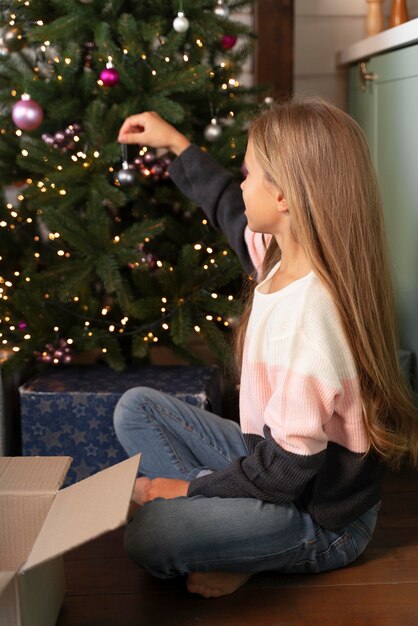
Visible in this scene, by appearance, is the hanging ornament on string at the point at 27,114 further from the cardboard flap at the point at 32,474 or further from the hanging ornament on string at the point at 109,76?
the cardboard flap at the point at 32,474

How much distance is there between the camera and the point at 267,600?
60.1 inches

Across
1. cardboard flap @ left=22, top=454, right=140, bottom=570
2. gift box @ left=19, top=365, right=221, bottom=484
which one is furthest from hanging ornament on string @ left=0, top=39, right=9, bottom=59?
cardboard flap @ left=22, top=454, right=140, bottom=570

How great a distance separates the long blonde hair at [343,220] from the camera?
1482 millimetres

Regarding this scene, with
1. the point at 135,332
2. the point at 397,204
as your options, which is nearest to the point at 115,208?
the point at 135,332

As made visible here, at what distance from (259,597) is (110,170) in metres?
1.02

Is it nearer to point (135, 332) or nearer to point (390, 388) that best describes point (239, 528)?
point (390, 388)

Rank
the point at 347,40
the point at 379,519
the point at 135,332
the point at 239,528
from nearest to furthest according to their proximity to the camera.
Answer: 1. the point at 239,528
2. the point at 379,519
3. the point at 135,332
4. the point at 347,40

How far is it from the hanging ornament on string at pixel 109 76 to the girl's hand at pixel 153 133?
9 cm

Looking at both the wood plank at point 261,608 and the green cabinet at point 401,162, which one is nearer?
the wood plank at point 261,608

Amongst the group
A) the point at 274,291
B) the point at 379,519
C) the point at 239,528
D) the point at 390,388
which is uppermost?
the point at 274,291

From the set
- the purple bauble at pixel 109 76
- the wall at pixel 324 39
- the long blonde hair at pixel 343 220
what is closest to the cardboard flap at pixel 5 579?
the long blonde hair at pixel 343 220

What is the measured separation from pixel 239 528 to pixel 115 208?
1.05 meters

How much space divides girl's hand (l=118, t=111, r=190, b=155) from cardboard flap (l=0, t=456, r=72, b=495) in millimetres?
748

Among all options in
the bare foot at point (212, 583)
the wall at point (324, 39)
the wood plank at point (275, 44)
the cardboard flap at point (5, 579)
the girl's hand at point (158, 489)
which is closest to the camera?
the cardboard flap at point (5, 579)
